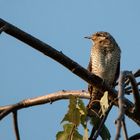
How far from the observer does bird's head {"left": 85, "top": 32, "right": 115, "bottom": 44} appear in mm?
8303

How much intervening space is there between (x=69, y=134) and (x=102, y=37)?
5.29m

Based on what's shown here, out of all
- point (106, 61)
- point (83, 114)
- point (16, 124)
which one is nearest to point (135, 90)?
point (83, 114)

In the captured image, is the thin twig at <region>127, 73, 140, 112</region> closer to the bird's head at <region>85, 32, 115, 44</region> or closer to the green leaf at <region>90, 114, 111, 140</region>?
the green leaf at <region>90, 114, 111, 140</region>

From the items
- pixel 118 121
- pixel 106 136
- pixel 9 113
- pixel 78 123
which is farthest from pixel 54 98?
→ pixel 118 121

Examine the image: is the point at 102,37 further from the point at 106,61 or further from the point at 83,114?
the point at 83,114

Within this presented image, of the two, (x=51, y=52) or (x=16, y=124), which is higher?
(x=51, y=52)

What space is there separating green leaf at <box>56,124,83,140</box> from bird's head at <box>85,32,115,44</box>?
4.90 meters

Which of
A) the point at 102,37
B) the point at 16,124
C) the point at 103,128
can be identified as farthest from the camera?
the point at 102,37

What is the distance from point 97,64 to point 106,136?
3740 mm

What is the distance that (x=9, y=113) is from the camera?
4.51 meters

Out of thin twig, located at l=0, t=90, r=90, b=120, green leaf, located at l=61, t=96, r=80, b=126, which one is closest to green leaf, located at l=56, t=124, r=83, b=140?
green leaf, located at l=61, t=96, r=80, b=126

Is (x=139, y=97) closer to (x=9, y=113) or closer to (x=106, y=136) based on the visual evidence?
(x=106, y=136)

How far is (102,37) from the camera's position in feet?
27.8

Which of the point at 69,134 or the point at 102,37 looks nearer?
the point at 69,134
